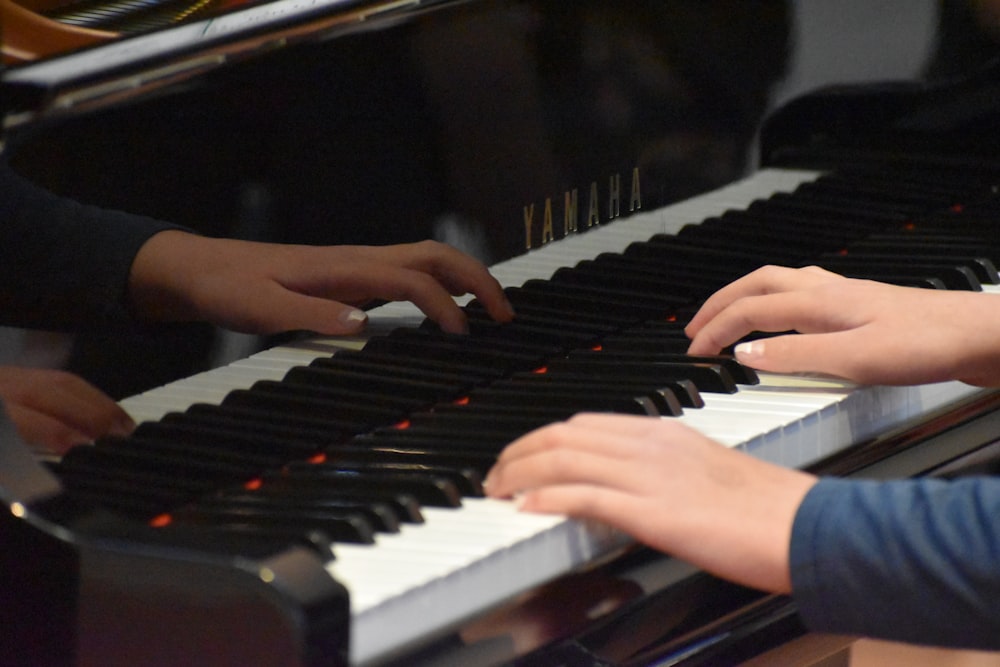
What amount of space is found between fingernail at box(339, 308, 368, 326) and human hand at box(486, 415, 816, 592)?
29 cm

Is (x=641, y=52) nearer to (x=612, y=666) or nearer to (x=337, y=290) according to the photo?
(x=337, y=290)

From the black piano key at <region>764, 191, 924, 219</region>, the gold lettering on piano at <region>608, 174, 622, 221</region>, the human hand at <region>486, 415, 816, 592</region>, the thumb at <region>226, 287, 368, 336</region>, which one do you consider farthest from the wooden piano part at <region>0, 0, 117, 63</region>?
the black piano key at <region>764, 191, 924, 219</region>

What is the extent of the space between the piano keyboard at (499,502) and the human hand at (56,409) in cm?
2

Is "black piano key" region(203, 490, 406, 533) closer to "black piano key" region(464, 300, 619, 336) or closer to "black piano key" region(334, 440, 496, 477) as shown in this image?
"black piano key" region(334, 440, 496, 477)

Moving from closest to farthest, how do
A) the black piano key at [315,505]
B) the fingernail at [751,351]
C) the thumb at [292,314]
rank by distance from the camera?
the black piano key at [315,505] < the thumb at [292,314] < the fingernail at [751,351]

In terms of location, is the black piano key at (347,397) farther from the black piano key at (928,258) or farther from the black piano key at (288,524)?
the black piano key at (928,258)

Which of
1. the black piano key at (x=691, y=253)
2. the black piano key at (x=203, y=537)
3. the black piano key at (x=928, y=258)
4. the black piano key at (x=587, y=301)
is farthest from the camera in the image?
the black piano key at (x=928, y=258)

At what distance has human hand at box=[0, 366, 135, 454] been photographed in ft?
4.04

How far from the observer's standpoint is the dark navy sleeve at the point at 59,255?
1.28 meters

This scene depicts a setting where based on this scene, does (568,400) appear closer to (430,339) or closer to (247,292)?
(430,339)

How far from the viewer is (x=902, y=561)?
1170mm

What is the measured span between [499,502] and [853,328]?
45 cm

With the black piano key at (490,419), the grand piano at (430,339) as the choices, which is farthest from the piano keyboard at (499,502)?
the black piano key at (490,419)

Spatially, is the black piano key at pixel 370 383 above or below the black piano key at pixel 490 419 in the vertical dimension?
above
